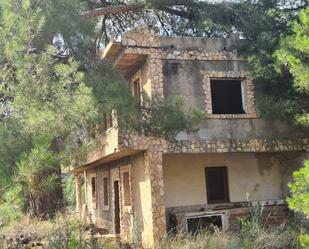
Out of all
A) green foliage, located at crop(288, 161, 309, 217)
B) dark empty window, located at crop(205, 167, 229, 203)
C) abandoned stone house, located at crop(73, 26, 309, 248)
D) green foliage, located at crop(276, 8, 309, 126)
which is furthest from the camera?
dark empty window, located at crop(205, 167, 229, 203)

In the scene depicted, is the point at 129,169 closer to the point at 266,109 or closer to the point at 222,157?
the point at 222,157

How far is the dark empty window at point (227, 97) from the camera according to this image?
15211 mm

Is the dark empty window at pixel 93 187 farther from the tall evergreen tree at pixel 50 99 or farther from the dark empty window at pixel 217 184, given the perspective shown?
the tall evergreen tree at pixel 50 99

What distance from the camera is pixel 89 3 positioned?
17344mm

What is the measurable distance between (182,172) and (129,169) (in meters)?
1.82

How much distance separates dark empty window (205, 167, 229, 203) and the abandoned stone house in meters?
0.03

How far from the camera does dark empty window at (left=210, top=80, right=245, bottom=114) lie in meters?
15.2

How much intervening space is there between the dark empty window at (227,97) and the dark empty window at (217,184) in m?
2.24

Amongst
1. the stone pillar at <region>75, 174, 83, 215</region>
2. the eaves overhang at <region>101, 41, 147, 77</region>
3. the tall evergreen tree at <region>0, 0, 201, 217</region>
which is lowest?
the stone pillar at <region>75, 174, 83, 215</region>

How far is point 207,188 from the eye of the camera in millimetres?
15992

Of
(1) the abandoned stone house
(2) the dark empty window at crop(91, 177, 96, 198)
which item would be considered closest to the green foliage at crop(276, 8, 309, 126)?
(1) the abandoned stone house

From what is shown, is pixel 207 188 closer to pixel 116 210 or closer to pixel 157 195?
pixel 157 195

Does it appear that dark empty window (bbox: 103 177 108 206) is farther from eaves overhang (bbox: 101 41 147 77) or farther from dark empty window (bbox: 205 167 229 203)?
eaves overhang (bbox: 101 41 147 77)

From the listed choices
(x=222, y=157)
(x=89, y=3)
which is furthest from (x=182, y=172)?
(x=89, y=3)
